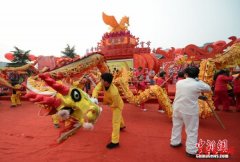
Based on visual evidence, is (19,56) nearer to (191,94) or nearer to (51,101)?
(51,101)

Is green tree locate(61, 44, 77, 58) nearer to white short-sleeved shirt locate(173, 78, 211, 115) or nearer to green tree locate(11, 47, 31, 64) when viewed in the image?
green tree locate(11, 47, 31, 64)

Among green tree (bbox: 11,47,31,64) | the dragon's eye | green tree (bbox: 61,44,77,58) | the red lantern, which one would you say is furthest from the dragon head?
green tree (bbox: 61,44,77,58)

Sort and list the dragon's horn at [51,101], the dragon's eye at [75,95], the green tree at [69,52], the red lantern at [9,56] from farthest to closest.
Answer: the green tree at [69,52]
the red lantern at [9,56]
the dragon's eye at [75,95]
the dragon's horn at [51,101]

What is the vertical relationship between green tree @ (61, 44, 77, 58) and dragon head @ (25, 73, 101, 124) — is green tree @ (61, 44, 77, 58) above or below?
above

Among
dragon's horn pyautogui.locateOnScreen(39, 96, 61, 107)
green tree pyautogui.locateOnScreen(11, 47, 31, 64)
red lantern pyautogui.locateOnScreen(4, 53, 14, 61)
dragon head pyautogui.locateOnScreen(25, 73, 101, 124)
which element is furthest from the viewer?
red lantern pyautogui.locateOnScreen(4, 53, 14, 61)

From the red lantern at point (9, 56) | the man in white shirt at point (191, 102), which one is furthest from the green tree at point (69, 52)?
the man in white shirt at point (191, 102)

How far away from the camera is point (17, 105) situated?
372 inches

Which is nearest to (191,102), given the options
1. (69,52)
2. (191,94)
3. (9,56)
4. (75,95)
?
(191,94)

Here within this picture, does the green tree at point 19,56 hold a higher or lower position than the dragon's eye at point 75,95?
higher

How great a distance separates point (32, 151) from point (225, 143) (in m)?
3.96

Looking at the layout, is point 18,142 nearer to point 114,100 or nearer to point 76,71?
point 76,71

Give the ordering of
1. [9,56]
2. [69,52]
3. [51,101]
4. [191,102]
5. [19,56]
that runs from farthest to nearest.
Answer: [69,52], [9,56], [19,56], [191,102], [51,101]

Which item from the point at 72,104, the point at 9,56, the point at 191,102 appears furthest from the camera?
the point at 9,56

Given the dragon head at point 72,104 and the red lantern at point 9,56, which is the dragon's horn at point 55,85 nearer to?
the dragon head at point 72,104
